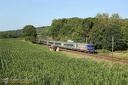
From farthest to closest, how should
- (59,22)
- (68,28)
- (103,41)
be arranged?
1. (59,22)
2. (68,28)
3. (103,41)

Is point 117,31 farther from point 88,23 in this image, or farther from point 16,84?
point 16,84

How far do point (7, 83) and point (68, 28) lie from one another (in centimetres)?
10753

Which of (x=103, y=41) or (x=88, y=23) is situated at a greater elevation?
(x=88, y=23)

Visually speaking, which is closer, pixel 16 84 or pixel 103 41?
pixel 16 84

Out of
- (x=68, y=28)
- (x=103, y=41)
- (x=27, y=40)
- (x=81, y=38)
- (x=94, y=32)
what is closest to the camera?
(x=103, y=41)

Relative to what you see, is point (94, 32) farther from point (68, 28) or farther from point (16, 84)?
point (16, 84)

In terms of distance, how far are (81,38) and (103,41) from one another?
49.7 ft

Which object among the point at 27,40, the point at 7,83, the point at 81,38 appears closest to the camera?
the point at 7,83

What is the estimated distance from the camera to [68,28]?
12644 centimetres

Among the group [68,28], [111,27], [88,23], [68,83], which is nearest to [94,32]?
[111,27]

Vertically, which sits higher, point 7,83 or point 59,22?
point 59,22

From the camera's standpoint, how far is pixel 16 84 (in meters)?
19.7

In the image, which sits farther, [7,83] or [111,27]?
[111,27]

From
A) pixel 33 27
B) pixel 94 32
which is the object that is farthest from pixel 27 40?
pixel 94 32
